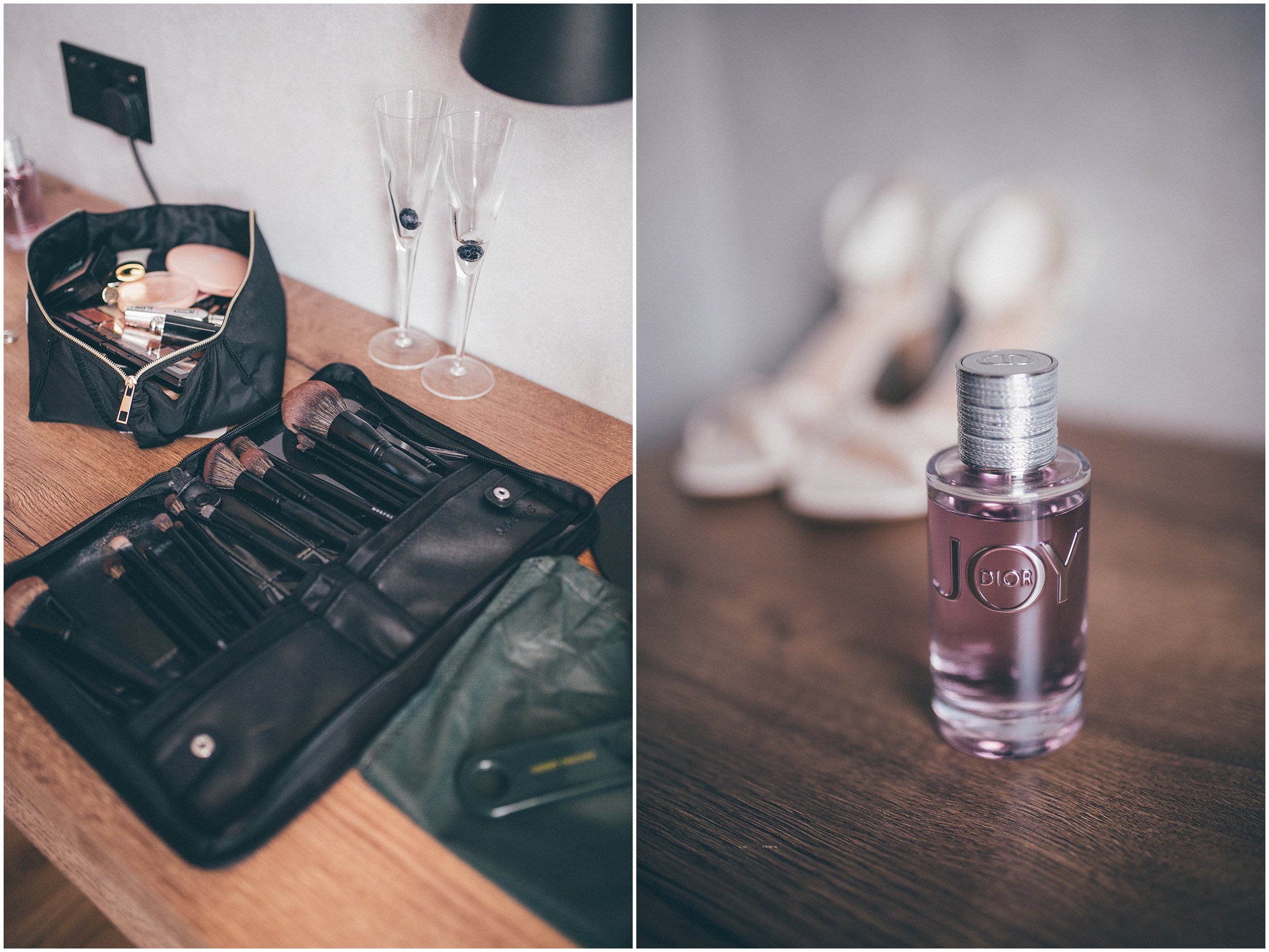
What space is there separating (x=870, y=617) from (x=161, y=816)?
0.32 metres

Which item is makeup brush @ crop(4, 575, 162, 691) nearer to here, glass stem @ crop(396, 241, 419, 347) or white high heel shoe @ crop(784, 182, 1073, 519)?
glass stem @ crop(396, 241, 419, 347)

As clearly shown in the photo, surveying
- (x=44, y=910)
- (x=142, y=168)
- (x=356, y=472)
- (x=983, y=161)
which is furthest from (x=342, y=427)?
(x=983, y=161)

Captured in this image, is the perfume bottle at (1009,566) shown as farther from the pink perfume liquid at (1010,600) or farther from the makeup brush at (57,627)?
the makeup brush at (57,627)

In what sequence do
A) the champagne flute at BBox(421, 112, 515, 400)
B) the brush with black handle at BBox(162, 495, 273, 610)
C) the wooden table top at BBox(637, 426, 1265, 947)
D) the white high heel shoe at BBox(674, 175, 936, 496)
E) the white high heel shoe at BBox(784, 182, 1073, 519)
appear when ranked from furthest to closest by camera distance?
1. the white high heel shoe at BBox(674, 175, 936, 496)
2. the white high heel shoe at BBox(784, 182, 1073, 519)
3. the champagne flute at BBox(421, 112, 515, 400)
4. the brush with black handle at BBox(162, 495, 273, 610)
5. the wooden table top at BBox(637, 426, 1265, 947)

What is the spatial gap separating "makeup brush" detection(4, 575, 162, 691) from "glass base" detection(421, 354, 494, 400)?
24cm

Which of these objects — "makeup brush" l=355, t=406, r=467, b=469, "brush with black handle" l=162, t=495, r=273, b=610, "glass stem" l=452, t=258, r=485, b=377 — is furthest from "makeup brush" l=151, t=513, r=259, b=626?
"glass stem" l=452, t=258, r=485, b=377

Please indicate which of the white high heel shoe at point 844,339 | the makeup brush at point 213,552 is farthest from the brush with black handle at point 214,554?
the white high heel shoe at point 844,339

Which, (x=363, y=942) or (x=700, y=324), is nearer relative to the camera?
(x=363, y=942)

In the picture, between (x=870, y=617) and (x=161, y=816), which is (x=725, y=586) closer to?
(x=870, y=617)

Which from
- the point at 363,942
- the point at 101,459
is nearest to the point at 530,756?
the point at 363,942

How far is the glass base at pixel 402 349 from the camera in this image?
1.85 ft

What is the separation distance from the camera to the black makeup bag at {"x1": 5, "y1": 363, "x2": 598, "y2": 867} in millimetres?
302

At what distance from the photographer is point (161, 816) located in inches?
11.5

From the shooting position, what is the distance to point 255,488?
41cm
